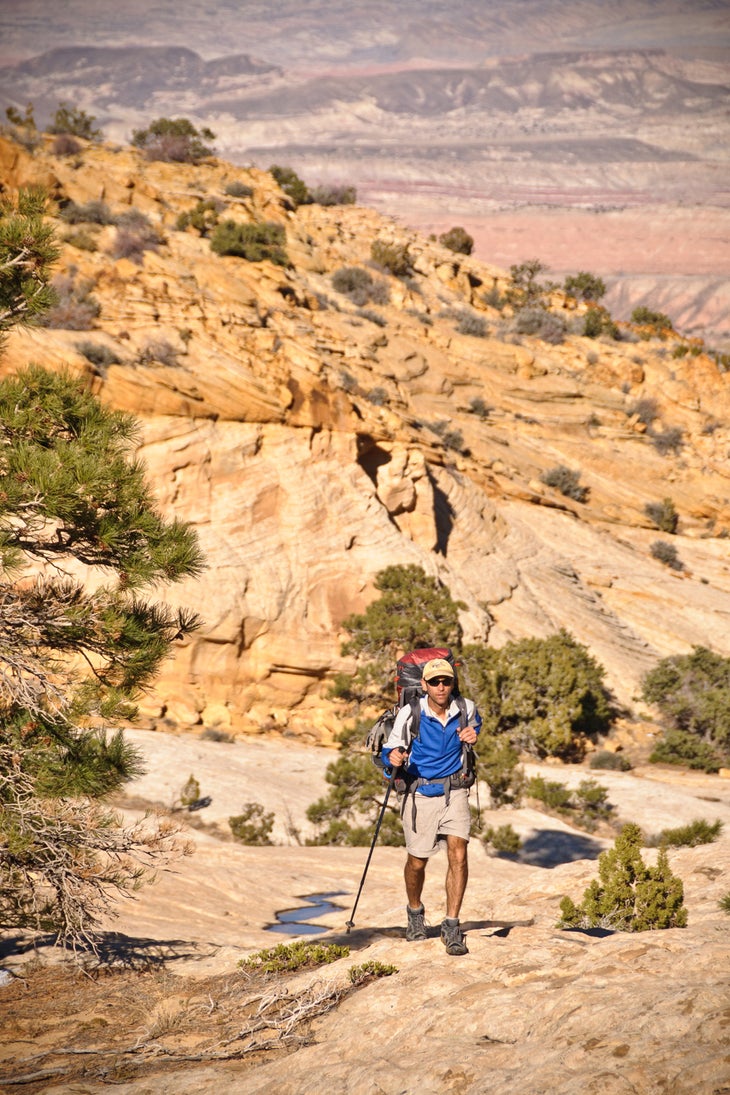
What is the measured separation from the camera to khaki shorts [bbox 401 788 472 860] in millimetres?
6742

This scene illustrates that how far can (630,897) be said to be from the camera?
301 inches

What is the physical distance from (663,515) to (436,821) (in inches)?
1052

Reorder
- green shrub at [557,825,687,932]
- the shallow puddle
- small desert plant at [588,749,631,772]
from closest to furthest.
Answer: green shrub at [557,825,687,932], the shallow puddle, small desert plant at [588,749,631,772]

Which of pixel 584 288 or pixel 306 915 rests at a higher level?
pixel 584 288

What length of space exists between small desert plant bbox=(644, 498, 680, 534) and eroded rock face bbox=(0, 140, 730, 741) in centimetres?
40

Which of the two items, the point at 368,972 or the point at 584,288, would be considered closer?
the point at 368,972

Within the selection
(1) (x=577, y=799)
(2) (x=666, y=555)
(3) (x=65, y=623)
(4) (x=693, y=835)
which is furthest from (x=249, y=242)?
(3) (x=65, y=623)

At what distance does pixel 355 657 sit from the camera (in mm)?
20172

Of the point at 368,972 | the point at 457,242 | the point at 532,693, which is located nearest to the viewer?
the point at 368,972

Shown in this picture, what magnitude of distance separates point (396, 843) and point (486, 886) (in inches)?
160

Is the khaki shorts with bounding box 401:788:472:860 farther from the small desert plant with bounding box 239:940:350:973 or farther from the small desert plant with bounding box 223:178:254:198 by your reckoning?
the small desert plant with bounding box 223:178:254:198

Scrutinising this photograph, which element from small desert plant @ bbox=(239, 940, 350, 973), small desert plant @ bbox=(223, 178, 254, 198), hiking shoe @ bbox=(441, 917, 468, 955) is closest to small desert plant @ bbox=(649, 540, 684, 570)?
small desert plant @ bbox=(223, 178, 254, 198)

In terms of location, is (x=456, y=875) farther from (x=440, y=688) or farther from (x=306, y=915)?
(x=306, y=915)

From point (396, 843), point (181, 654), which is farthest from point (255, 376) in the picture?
point (396, 843)
